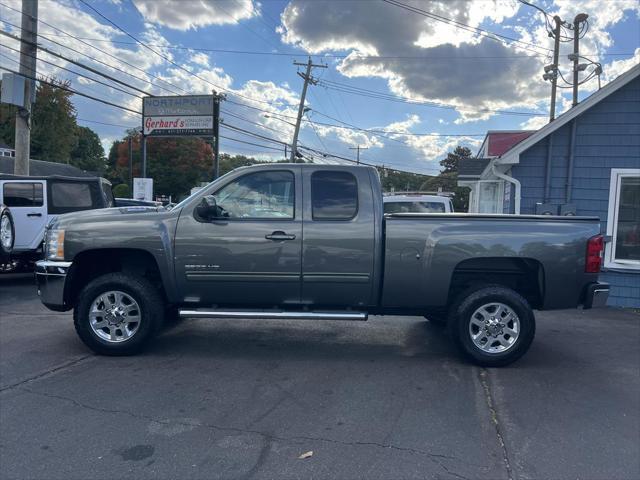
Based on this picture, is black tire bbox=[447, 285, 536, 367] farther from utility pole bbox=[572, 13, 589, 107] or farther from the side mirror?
Answer: utility pole bbox=[572, 13, 589, 107]

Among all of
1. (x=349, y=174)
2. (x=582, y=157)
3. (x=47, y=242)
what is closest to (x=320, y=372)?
(x=349, y=174)

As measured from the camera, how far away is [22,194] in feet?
32.3

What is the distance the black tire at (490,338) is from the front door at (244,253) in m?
1.69

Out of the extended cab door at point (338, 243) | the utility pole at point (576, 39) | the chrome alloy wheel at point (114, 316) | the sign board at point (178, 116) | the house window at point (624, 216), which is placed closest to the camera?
the extended cab door at point (338, 243)

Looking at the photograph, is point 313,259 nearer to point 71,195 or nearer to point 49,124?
point 71,195

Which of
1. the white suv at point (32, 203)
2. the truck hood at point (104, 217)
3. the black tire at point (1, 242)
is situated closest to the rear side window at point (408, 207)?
the truck hood at point (104, 217)

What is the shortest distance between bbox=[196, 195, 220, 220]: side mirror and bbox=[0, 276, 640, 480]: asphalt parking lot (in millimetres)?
1524

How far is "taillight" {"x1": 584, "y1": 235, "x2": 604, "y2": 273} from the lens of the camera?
4.94m

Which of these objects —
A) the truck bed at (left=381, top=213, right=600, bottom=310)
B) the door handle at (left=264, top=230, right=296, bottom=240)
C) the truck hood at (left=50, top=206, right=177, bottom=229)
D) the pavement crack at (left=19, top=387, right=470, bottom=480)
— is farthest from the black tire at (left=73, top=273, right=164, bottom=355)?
the truck bed at (left=381, top=213, right=600, bottom=310)

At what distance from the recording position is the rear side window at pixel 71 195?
10125mm

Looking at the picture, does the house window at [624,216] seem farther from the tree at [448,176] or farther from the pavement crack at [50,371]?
the tree at [448,176]

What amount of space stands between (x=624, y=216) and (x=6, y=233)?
35.6ft

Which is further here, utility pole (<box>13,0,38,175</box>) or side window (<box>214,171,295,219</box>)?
utility pole (<box>13,0,38,175</box>)

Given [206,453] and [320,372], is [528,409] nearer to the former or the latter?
[320,372]
